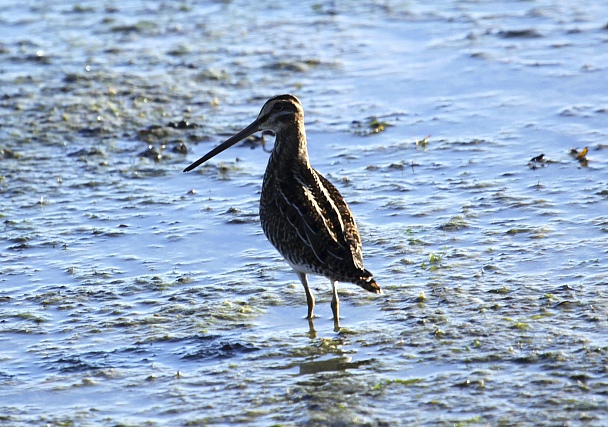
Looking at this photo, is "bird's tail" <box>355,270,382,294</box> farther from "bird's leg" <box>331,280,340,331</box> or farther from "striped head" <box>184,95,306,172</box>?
"striped head" <box>184,95,306,172</box>

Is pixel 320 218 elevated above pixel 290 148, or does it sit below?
below

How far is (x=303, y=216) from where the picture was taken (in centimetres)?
625

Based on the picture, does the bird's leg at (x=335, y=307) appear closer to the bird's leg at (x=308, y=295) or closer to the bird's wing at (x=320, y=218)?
the bird's leg at (x=308, y=295)

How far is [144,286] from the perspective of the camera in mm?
7168

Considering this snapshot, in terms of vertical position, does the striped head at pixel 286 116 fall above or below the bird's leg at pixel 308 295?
above

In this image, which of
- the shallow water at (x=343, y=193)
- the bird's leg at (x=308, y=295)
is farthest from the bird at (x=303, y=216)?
the shallow water at (x=343, y=193)

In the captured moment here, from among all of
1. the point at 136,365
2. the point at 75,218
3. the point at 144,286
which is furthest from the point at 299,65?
the point at 136,365

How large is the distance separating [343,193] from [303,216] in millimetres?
2395

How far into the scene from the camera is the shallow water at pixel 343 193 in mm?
5527

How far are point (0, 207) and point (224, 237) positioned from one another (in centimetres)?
210

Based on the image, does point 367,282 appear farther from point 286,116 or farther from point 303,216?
point 286,116

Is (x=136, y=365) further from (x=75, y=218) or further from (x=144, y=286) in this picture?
(x=75, y=218)

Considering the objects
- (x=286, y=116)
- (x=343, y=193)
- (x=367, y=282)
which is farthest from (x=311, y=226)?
(x=343, y=193)

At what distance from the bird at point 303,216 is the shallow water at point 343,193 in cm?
44
